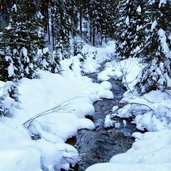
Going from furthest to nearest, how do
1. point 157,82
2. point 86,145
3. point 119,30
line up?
point 119,30
point 157,82
point 86,145

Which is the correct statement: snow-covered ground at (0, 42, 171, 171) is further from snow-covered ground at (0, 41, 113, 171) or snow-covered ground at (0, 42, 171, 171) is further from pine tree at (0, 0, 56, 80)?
pine tree at (0, 0, 56, 80)

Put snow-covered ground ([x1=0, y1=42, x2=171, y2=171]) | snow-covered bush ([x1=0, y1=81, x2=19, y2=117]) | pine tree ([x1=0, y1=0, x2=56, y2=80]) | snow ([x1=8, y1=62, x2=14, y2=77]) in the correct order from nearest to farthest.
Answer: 1. snow-covered ground ([x1=0, y1=42, x2=171, y2=171])
2. snow-covered bush ([x1=0, y1=81, x2=19, y2=117])
3. snow ([x1=8, y1=62, x2=14, y2=77])
4. pine tree ([x1=0, y1=0, x2=56, y2=80])

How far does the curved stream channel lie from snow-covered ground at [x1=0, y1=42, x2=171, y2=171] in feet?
0.91

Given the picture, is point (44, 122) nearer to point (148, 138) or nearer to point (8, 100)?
point (8, 100)

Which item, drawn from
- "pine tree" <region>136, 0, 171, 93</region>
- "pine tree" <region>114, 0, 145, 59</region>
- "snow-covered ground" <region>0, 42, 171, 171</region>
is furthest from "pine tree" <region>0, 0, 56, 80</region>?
"pine tree" <region>114, 0, 145, 59</region>

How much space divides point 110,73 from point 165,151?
46.9 ft

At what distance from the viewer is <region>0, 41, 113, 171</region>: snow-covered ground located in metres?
5.58

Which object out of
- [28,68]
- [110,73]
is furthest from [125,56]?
[28,68]

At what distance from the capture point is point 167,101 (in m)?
10.4

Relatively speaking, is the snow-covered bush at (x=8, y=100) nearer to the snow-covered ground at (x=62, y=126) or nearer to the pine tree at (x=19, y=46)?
the snow-covered ground at (x=62, y=126)

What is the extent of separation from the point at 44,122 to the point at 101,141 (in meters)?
1.71

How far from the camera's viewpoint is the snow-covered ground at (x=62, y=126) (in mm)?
5445

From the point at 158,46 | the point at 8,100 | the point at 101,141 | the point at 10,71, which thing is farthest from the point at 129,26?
the point at 8,100

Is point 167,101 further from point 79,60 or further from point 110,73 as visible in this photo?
point 79,60
